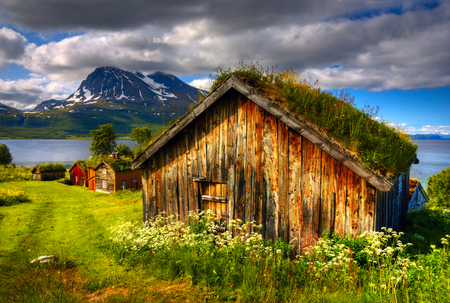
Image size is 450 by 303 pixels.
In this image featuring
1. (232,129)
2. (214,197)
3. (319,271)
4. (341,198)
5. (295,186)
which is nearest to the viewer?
(319,271)

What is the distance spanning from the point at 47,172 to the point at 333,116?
56268 millimetres

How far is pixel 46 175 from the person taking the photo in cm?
4797

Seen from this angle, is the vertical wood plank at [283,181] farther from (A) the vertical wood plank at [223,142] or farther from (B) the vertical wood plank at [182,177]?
Answer: (B) the vertical wood plank at [182,177]

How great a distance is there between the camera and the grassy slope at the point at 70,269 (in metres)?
5.69

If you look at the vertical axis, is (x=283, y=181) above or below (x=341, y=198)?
above

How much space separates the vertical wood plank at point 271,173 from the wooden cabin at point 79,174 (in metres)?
46.4

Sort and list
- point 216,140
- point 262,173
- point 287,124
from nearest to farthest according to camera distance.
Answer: point 287,124 < point 262,173 < point 216,140

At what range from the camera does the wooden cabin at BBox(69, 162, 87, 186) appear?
45.9 metres

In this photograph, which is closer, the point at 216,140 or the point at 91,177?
the point at 216,140

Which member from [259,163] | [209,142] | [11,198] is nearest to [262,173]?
[259,163]

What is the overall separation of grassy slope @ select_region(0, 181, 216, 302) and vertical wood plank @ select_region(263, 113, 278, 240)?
3.03 meters

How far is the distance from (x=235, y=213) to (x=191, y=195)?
6.28 feet

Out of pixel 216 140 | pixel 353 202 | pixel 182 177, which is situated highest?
pixel 216 140

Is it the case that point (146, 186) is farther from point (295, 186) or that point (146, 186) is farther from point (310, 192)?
point (310, 192)
